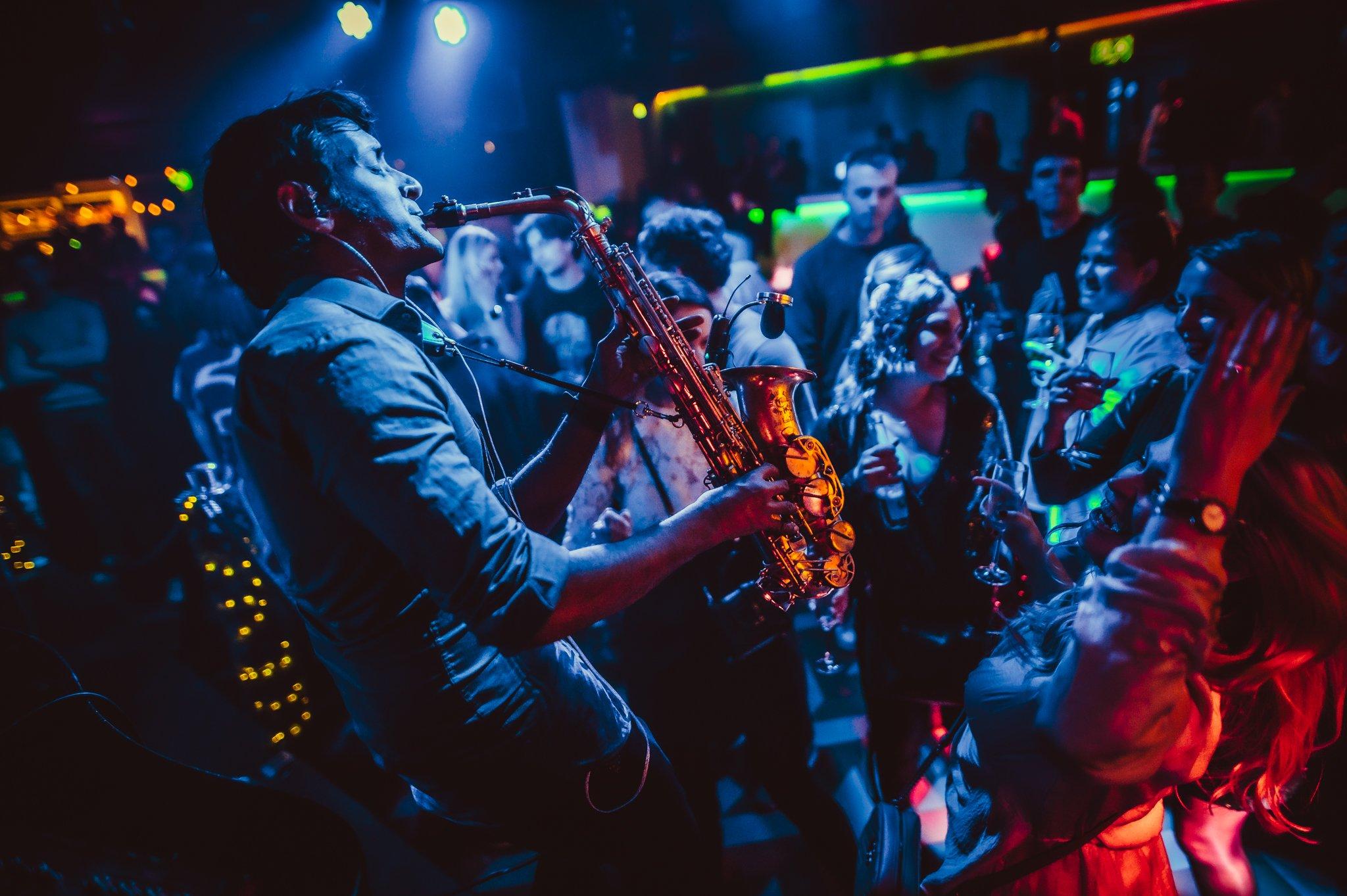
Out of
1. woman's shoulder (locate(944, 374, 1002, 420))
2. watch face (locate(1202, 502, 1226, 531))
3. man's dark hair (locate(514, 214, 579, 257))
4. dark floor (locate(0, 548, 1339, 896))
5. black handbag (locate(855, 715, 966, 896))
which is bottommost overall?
dark floor (locate(0, 548, 1339, 896))

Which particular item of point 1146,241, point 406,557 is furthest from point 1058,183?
point 406,557

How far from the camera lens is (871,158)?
4824mm

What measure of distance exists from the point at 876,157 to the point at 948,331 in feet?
9.43

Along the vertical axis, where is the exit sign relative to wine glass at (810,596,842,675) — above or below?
above

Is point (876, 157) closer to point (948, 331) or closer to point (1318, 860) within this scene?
point (948, 331)

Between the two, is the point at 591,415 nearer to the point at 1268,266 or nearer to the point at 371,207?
the point at 371,207

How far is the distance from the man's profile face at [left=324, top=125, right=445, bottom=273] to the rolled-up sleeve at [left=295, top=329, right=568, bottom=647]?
0.46m

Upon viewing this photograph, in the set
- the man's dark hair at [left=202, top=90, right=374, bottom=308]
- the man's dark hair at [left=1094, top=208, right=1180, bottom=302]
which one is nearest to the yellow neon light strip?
the man's dark hair at [left=1094, top=208, right=1180, bottom=302]

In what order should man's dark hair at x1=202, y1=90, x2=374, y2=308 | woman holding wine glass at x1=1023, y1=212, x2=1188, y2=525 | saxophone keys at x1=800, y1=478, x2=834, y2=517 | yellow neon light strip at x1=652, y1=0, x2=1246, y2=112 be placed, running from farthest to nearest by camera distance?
1. yellow neon light strip at x1=652, y1=0, x2=1246, y2=112
2. woman holding wine glass at x1=1023, y1=212, x2=1188, y2=525
3. saxophone keys at x1=800, y1=478, x2=834, y2=517
4. man's dark hair at x1=202, y1=90, x2=374, y2=308

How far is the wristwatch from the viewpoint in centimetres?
99

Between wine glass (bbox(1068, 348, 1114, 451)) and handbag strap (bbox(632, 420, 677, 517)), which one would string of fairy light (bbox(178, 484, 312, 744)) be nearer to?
handbag strap (bbox(632, 420, 677, 517))

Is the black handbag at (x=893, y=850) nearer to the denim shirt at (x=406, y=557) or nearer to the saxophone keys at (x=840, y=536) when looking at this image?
the saxophone keys at (x=840, y=536)

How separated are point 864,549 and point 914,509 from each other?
279 millimetres

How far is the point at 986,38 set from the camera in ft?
24.9
